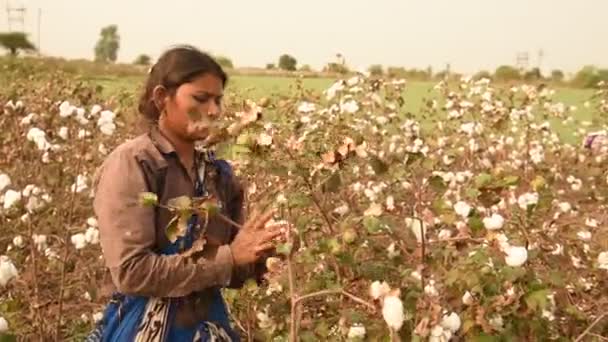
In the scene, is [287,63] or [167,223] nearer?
[167,223]

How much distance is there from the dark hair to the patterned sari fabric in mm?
166

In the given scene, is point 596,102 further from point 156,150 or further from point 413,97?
point 156,150

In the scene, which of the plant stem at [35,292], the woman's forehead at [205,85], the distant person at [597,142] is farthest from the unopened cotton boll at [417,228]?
the distant person at [597,142]

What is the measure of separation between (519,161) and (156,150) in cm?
470

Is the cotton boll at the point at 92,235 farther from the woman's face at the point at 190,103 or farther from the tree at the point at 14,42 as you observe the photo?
the tree at the point at 14,42

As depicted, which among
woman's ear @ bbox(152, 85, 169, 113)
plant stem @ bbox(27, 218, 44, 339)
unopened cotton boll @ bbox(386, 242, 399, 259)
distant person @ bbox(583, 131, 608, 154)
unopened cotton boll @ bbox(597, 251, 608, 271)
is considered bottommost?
plant stem @ bbox(27, 218, 44, 339)

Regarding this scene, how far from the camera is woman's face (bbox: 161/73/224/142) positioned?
209 centimetres

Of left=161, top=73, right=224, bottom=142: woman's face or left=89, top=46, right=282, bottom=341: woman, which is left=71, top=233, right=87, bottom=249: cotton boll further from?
left=161, top=73, right=224, bottom=142: woman's face

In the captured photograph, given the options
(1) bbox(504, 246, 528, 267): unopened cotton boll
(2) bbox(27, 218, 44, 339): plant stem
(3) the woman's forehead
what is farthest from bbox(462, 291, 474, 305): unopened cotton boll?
(2) bbox(27, 218, 44, 339): plant stem

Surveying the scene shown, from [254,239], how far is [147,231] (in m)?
0.21

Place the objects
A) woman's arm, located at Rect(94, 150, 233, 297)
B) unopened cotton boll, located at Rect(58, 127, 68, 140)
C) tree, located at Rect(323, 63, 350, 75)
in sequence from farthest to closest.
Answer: tree, located at Rect(323, 63, 350, 75), unopened cotton boll, located at Rect(58, 127, 68, 140), woman's arm, located at Rect(94, 150, 233, 297)

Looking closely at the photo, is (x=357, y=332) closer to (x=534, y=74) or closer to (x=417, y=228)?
(x=417, y=228)

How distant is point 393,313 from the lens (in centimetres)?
156

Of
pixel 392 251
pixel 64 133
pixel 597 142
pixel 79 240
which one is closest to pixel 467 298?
pixel 392 251
